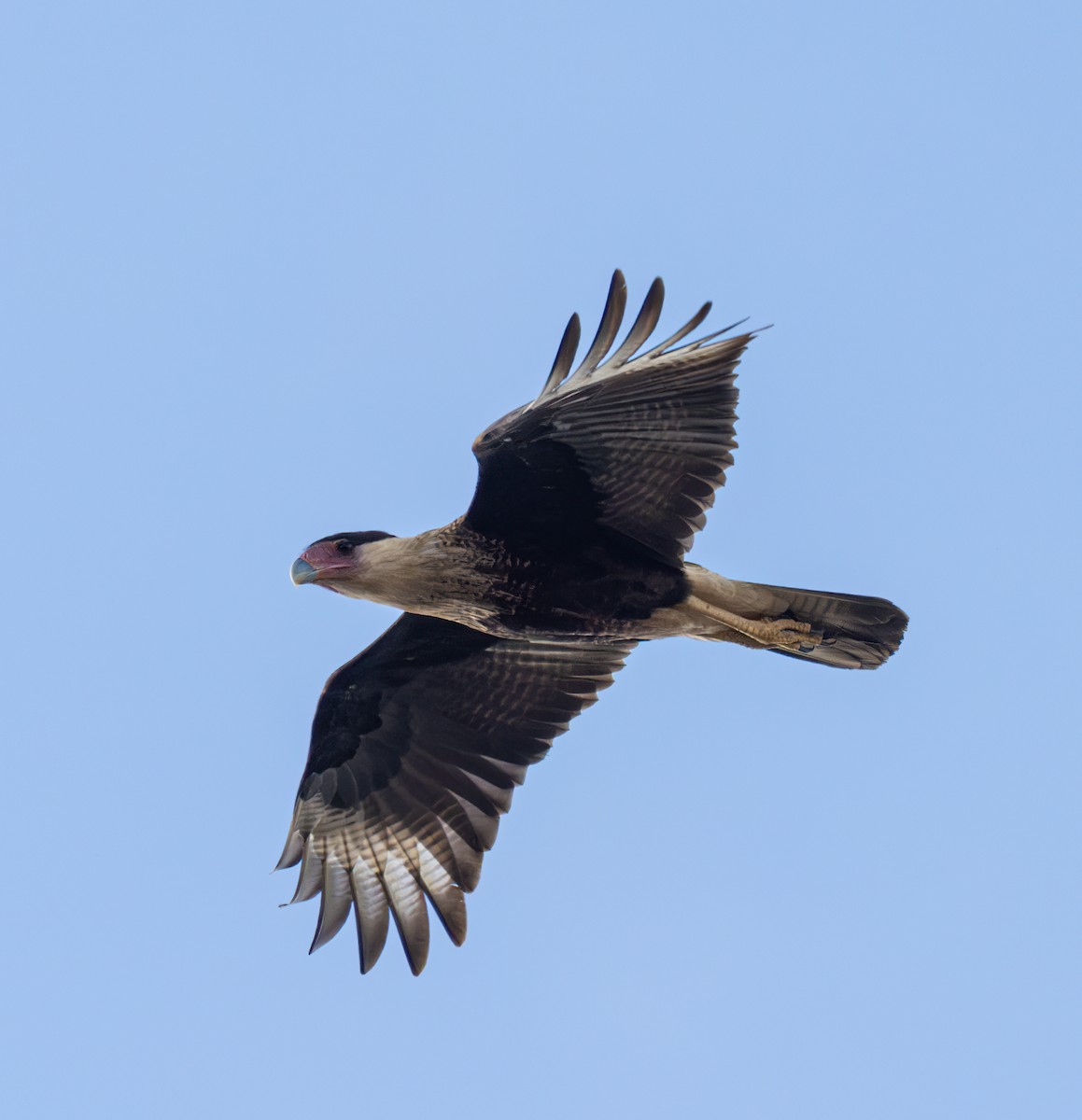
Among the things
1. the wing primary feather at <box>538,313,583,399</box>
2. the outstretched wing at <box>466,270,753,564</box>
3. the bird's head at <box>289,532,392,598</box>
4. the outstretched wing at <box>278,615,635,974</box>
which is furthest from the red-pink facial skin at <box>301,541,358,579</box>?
the wing primary feather at <box>538,313,583,399</box>

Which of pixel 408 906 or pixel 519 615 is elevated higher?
pixel 519 615

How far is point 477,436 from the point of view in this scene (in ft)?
25.2

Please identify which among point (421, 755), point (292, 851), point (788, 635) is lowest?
point (292, 851)

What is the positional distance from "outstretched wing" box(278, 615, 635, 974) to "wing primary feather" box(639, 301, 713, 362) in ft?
6.36

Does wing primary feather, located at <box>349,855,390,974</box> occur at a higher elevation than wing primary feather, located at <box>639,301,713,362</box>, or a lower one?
lower

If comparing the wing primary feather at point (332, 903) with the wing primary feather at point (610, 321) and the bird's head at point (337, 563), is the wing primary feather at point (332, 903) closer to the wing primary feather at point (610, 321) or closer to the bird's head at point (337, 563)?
the bird's head at point (337, 563)

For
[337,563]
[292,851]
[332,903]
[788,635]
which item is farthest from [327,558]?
[788,635]

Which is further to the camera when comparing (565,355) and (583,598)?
(583,598)

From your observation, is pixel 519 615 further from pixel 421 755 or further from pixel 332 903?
pixel 332 903

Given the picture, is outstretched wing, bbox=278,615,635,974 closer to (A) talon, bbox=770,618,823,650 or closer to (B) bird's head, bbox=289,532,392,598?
(B) bird's head, bbox=289,532,392,598

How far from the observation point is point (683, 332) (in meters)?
7.46

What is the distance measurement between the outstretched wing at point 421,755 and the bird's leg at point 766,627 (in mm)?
780

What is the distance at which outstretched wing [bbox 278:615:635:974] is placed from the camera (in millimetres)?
8750

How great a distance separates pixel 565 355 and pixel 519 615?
4.75ft
